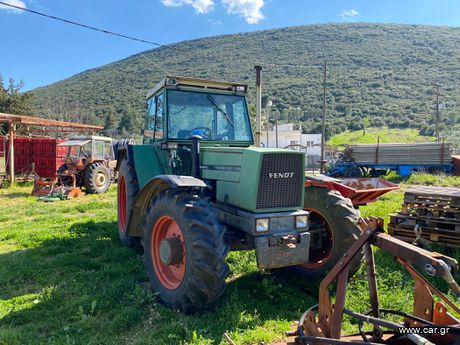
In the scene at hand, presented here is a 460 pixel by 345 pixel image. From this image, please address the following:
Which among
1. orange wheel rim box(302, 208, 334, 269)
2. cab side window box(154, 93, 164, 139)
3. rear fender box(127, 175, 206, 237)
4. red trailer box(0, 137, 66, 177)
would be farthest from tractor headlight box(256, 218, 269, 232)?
red trailer box(0, 137, 66, 177)

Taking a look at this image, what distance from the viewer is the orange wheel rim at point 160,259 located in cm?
435

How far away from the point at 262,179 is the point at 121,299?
7.14 ft

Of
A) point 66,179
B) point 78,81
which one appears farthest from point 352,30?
point 66,179

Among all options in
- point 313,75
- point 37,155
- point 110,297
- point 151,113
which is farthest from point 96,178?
point 313,75

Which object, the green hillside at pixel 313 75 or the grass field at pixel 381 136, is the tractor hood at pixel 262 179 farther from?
the grass field at pixel 381 136

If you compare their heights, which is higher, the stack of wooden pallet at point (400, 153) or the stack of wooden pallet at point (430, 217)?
the stack of wooden pallet at point (400, 153)

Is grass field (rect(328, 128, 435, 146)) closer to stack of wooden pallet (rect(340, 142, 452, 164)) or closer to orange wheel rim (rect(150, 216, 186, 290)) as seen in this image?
stack of wooden pallet (rect(340, 142, 452, 164))

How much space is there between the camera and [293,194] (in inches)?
174

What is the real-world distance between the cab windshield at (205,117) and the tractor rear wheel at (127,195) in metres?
1.33

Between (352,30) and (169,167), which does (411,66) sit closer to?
(352,30)

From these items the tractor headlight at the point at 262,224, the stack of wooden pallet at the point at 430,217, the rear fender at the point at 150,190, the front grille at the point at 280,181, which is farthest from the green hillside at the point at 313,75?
the tractor headlight at the point at 262,224

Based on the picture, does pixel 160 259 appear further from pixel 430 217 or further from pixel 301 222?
pixel 430 217

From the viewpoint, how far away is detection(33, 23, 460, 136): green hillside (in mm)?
56000

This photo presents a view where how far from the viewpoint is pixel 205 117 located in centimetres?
551
